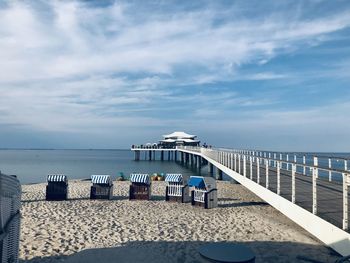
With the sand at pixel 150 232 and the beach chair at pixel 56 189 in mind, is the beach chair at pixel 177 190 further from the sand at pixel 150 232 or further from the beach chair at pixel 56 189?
the beach chair at pixel 56 189

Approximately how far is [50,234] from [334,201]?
6623 millimetres

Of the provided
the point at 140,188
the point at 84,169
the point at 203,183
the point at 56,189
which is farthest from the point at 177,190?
the point at 84,169

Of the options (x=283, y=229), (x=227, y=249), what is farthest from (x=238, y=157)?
(x=227, y=249)

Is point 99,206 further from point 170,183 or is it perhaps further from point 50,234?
point 50,234

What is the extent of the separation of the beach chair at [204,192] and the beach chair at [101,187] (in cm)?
354

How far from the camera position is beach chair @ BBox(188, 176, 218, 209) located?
40.0ft

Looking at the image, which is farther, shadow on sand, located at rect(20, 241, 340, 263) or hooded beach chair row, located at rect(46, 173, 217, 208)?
hooded beach chair row, located at rect(46, 173, 217, 208)

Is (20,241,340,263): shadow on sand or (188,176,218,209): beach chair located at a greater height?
(188,176,218,209): beach chair

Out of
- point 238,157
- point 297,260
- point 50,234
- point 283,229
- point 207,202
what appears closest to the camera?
point 297,260

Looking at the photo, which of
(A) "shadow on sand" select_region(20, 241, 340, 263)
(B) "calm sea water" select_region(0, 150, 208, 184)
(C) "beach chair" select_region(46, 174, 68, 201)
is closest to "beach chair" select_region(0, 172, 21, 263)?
(A) "shadow on sand" select_region(20, 241, 340, 263)

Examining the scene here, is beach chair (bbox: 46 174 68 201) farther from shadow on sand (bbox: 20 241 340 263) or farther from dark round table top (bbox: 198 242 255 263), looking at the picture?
dark round table top (bbox: 198 242 255 263)

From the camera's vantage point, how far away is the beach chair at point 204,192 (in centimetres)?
1218

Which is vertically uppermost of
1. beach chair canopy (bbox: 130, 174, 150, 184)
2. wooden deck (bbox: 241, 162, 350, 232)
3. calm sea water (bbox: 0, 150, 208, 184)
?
wooden deck (bbox: 241, 162, 350, 232)

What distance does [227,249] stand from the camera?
13.6ft
